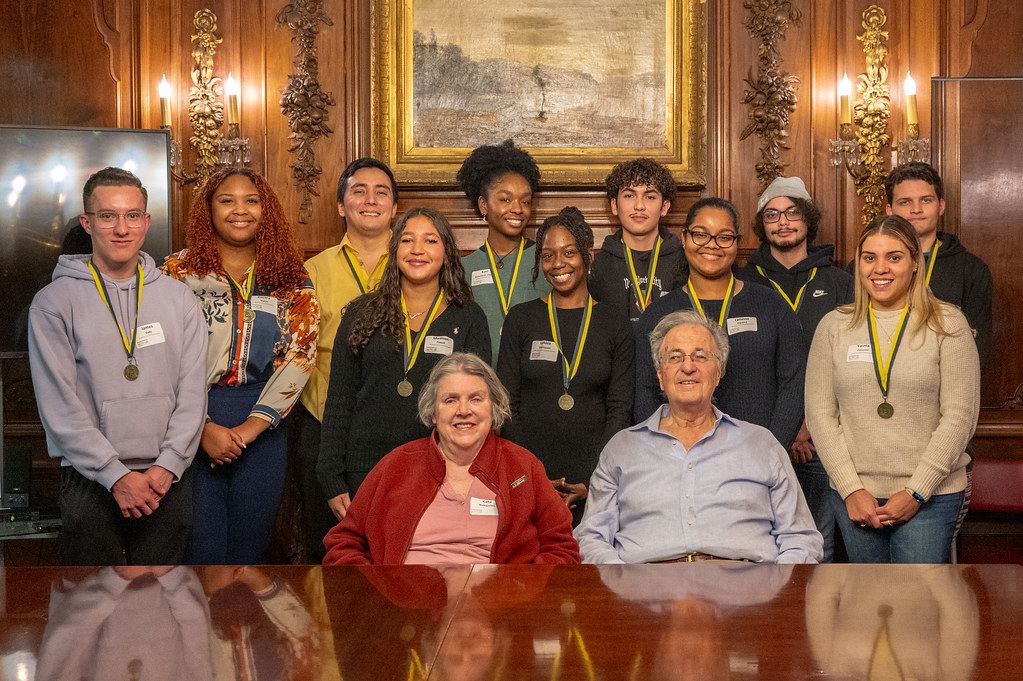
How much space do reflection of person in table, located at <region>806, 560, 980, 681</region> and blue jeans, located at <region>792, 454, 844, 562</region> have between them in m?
1.34

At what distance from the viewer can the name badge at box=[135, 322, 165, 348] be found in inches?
124

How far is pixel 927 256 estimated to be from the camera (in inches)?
155

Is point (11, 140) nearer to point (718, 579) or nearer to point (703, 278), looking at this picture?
point (703, 278)

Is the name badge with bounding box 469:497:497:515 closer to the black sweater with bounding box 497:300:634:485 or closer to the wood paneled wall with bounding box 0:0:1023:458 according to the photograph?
the black sweater with bounding box 497:300:634:485

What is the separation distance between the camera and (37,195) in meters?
4.16

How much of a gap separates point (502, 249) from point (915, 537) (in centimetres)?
193

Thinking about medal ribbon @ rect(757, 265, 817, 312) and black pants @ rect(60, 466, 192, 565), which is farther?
medal ribbon @ rect(757, 265, 817, 312)

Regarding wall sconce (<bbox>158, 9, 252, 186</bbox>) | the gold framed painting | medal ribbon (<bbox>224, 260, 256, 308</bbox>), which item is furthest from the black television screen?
the gold framed painting

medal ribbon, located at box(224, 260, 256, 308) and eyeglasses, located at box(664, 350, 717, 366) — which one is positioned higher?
medal ribbon, located at box(224, 260, 256, 308)

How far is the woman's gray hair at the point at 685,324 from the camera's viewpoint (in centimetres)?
293

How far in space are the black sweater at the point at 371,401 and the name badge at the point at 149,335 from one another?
0.57 meters

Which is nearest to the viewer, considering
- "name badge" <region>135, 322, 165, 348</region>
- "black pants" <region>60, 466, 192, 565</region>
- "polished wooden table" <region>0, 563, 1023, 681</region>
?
"polished wooden table" <region>0, 563, 1023, 681</region>

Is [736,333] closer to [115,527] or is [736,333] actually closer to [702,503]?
[702,503]

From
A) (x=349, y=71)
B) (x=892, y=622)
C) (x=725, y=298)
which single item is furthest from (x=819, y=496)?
(x=349, y=71)
